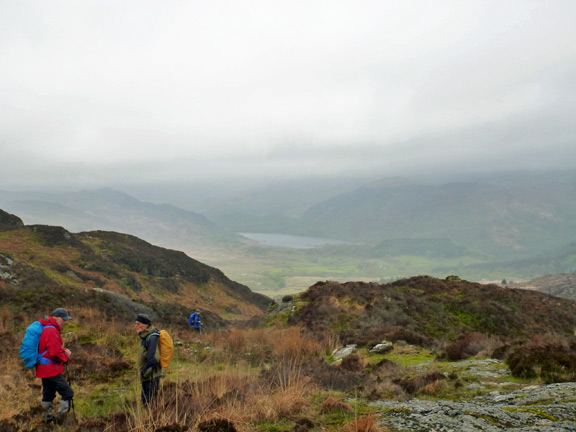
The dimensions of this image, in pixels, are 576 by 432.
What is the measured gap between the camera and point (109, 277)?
36344 mm

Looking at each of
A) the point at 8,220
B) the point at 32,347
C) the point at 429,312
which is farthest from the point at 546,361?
the point at 8,220

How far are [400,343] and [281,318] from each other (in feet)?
29.5

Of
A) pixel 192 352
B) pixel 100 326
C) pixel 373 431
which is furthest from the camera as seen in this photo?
pixel 100 326

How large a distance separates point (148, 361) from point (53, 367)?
6.23ft

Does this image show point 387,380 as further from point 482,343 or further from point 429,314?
point 429,314

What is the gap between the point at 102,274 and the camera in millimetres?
36312

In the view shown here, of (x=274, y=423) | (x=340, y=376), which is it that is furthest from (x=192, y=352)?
(x=274, y=423)

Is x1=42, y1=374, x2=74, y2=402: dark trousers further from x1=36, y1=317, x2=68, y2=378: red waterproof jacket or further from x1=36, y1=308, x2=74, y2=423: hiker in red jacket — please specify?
x1=36, y1=317, x2=68, y2=378: red waterproof jacket

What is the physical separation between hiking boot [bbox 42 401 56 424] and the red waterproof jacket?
529 millimetres

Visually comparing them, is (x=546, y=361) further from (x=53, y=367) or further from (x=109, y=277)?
(x=109, y=277)

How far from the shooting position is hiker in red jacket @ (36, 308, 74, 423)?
5978 mm

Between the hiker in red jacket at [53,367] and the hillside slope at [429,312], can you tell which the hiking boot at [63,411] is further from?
the hillside slope at [429,312]

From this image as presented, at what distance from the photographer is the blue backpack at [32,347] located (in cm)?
585

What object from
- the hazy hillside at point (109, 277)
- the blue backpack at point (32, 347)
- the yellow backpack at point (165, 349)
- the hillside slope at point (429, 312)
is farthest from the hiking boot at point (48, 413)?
the hazy hillside at point (109, 277)
